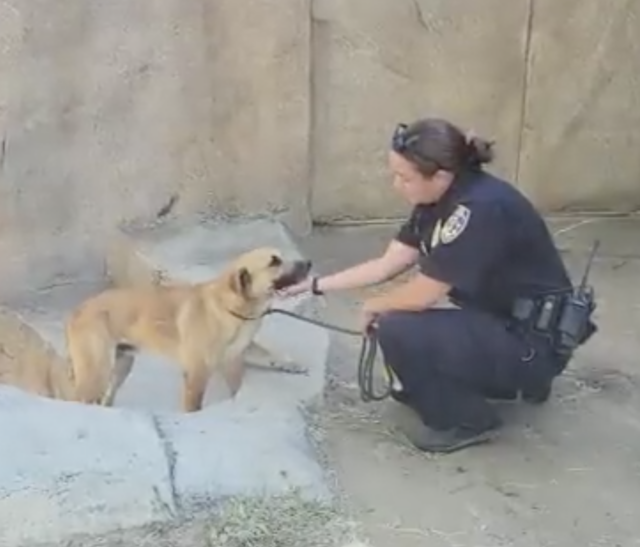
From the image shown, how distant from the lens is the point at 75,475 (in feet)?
12.6

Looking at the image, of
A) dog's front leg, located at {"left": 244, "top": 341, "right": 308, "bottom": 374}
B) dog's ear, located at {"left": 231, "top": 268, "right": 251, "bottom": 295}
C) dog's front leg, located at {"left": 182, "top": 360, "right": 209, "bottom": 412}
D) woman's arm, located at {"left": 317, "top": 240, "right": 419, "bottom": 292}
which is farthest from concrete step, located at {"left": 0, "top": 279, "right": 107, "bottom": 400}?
woman's arm, located at {"left": 317, "top": 240, "right": 419, "bottom": 292}

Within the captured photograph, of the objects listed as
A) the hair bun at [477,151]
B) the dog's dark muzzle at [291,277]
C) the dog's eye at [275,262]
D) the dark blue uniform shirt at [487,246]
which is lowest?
the dog's dark muzzle at [291,277]

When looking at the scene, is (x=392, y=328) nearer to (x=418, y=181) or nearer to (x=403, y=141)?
(x=418, y=181)

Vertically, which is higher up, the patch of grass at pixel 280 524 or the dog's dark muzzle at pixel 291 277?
the dog's dark muzzle at pixel 291 277

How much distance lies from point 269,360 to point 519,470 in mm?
1093

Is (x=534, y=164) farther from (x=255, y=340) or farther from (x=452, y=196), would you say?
(x=452, y=196)

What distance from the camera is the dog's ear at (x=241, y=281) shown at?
15.4ft

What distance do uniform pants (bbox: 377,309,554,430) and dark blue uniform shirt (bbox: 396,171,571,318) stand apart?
0.29 feet

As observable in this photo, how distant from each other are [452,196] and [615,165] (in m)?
2.87

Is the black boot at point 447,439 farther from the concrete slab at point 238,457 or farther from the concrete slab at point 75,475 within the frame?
the concrete slab at point 75,475

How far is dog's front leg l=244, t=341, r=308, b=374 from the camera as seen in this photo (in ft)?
16.0

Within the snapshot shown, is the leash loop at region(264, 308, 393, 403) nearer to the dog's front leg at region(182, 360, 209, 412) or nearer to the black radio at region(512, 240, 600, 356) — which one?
the dog's front leg at region(182, 360, 209, 412)

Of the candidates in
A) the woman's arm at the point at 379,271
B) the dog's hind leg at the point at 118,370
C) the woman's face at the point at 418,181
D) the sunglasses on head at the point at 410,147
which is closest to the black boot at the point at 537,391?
the woman's arm at the point at 379,271

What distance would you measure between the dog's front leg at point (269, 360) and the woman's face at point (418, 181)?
36.6 inches
